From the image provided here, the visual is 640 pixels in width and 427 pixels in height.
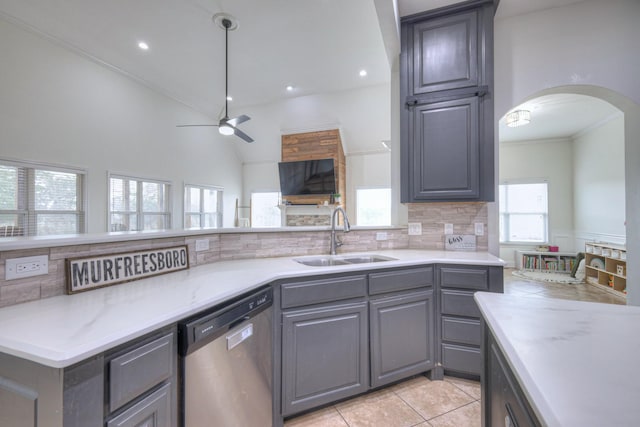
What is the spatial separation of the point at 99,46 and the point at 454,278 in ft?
18.7

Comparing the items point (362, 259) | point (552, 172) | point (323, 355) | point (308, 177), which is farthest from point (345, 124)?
point (323, 355)

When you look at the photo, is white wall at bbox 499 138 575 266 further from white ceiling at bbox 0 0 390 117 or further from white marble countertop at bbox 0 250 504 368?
white marble countertop at bbox 0 250 504 368

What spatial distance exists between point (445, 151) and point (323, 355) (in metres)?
1.91

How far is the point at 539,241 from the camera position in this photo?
643 centimetres

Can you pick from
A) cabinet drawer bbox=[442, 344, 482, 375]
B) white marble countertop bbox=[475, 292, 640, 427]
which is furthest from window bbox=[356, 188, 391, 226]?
white marble countertop bbox=[475, 292, 640, 427]

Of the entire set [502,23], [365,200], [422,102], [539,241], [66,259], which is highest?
[502,23]

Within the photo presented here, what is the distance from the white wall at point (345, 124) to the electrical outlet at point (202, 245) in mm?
4876

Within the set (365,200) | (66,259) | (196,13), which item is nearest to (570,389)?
(66,259)

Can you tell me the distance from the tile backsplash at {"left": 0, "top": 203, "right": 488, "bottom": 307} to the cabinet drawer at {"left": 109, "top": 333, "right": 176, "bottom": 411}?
2.08 feet

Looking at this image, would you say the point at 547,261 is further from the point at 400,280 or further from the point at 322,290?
the point at 322,290

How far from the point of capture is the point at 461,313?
1.97 m

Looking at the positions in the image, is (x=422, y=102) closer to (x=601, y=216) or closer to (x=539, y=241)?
(x=601, y=216)

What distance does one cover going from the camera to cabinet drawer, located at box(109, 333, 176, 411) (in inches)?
30.0

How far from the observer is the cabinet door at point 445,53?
228cm
